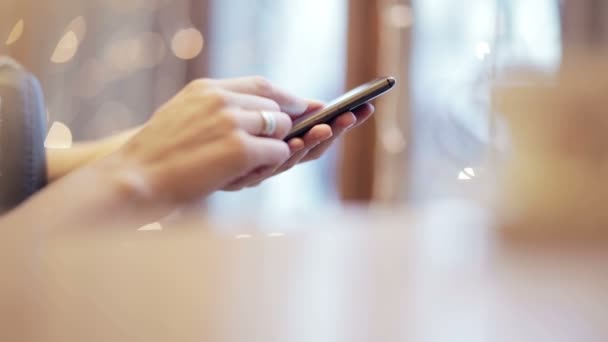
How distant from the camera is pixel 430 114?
1.15m

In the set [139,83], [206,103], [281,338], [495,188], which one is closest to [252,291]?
[281,338]

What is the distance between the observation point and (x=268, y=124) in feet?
1.45

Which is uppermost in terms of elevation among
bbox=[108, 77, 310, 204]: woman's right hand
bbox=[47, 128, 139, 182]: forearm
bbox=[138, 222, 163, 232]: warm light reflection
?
bbox=[108, 77, 310, 204]: woman's right hand

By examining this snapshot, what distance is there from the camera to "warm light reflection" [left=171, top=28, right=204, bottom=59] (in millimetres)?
1056

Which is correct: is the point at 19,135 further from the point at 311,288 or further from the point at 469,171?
the point at 469,171

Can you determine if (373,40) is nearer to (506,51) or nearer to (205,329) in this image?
(506,51)

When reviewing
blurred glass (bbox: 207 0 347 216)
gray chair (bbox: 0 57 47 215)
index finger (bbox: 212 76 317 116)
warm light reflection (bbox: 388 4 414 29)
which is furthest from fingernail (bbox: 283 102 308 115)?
warm light reflection (bbox: 388 4 414 29)

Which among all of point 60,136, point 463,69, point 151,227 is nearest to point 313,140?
point 151,227

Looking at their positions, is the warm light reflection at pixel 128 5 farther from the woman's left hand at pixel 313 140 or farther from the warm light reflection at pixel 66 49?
the woman's left hand at pixel 313 140

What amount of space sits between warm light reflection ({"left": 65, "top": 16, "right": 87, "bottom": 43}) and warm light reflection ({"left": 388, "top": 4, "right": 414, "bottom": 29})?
1.97ft

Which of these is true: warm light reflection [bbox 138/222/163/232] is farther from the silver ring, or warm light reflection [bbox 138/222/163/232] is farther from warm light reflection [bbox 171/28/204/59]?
warm light reflection [bbox 171/28/204/59]

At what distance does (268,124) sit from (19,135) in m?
0.22

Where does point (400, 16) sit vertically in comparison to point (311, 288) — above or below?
above

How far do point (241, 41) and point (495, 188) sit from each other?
22.4 inches
